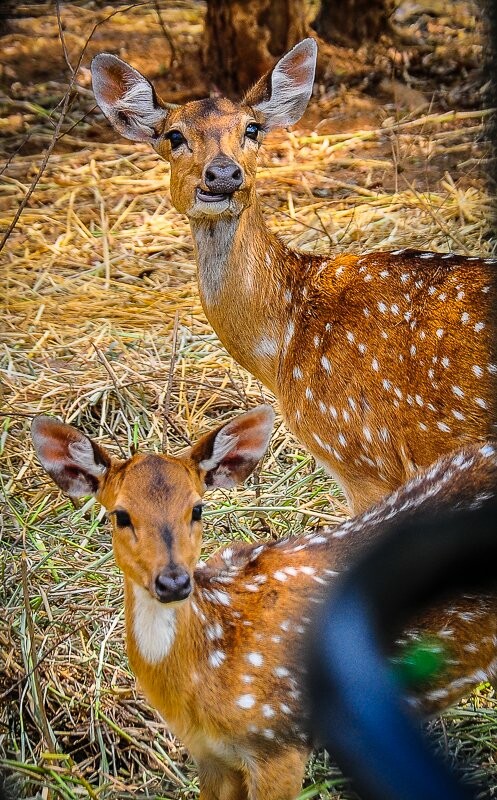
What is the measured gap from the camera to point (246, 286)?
439cm

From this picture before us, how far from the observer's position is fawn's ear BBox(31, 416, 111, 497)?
3090 mm

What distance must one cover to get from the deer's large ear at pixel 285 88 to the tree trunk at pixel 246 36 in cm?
439

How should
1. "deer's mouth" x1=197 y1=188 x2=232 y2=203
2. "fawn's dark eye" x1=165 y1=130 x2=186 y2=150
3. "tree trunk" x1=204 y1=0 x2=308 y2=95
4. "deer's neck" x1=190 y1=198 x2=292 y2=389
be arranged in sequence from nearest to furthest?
"deer's mouth" x1=197 y1=188 x2=232 y2=203
"fawn's dark eye" x1=165 y1=130 x2=186 y2=150
"deer's neck" x1=190 y1=198 x2=292 y2=389
"tree trunk" x1=204 y1=0 x2=308 y2=95

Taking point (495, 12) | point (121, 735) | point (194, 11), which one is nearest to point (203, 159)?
point (121, 735)

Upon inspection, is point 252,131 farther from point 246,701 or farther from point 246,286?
point 246,701

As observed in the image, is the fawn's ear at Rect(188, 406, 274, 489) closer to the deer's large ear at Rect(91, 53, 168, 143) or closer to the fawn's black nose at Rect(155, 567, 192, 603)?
the fawn's black nose at Rect(155, 567, 192, 603)

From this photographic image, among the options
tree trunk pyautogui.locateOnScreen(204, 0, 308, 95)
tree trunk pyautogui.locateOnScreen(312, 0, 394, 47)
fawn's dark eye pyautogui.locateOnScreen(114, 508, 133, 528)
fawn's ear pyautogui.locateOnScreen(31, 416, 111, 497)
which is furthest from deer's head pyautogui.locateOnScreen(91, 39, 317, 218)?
tree trunk pyautogui.locateOnScreen(312, 0, 394, 47)

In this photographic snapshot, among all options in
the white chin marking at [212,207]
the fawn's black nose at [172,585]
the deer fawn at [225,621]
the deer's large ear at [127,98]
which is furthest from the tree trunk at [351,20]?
the fawn's black nose at [172,585]

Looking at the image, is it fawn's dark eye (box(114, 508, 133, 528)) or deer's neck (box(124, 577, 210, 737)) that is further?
deer's neck (box(124, 577, 210, 737))

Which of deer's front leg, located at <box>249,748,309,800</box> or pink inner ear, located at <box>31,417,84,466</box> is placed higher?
pink inner ear, located at <box>31,417,84,466</box>

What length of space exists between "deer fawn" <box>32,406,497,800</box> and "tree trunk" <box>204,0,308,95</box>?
609 centimetres

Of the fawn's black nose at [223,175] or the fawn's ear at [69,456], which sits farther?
the fawn's black nose at [223,175]

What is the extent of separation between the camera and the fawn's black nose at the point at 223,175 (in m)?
3.94

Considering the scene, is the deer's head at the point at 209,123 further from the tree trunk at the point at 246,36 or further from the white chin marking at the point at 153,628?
the tree trunk at the point at 246,36
